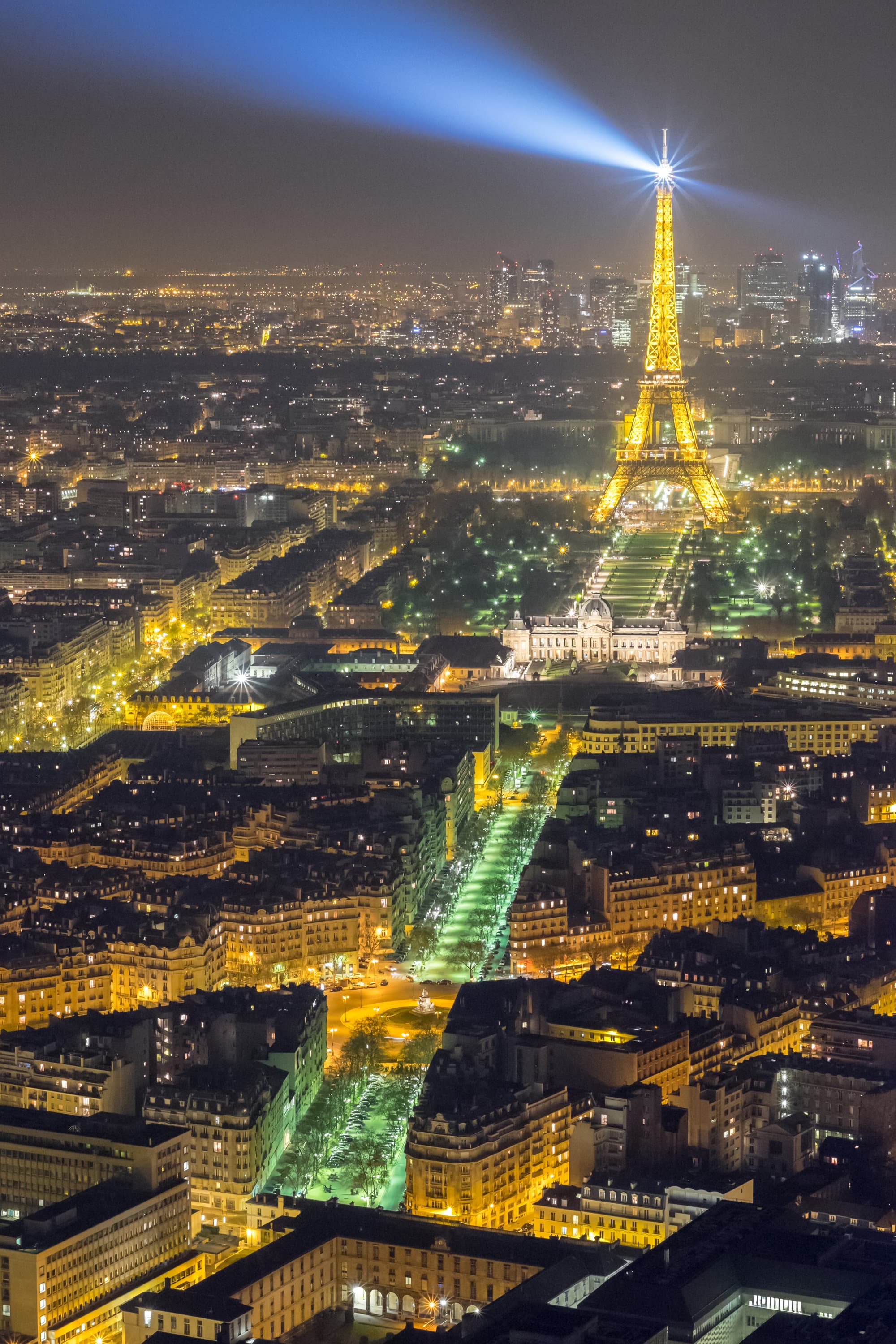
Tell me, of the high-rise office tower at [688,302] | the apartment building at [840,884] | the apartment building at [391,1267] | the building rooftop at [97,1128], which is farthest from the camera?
the high-rise office tower at [688,302]

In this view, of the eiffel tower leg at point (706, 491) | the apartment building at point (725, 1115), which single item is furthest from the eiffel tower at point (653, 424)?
the apartment building at point (725, 1115)

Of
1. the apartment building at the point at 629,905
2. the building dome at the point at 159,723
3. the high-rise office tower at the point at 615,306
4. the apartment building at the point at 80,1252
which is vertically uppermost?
the high-rise office tower at the point at 615,306

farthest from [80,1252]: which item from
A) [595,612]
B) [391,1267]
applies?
[595,612]

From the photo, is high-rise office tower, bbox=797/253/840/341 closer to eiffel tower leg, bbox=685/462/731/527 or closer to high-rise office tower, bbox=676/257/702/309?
high-rise office tower, bbox=676/257/702/309

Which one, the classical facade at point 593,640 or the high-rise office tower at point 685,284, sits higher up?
the high-rise office tower at point 685,284

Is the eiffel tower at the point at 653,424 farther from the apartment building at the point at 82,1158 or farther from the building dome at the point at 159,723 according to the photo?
the apartment building at the point at 82,1158

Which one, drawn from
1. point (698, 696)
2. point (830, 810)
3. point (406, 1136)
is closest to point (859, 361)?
point (698, 696)

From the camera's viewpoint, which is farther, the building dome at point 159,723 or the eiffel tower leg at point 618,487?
the eiffel tower leg at point 618,487
